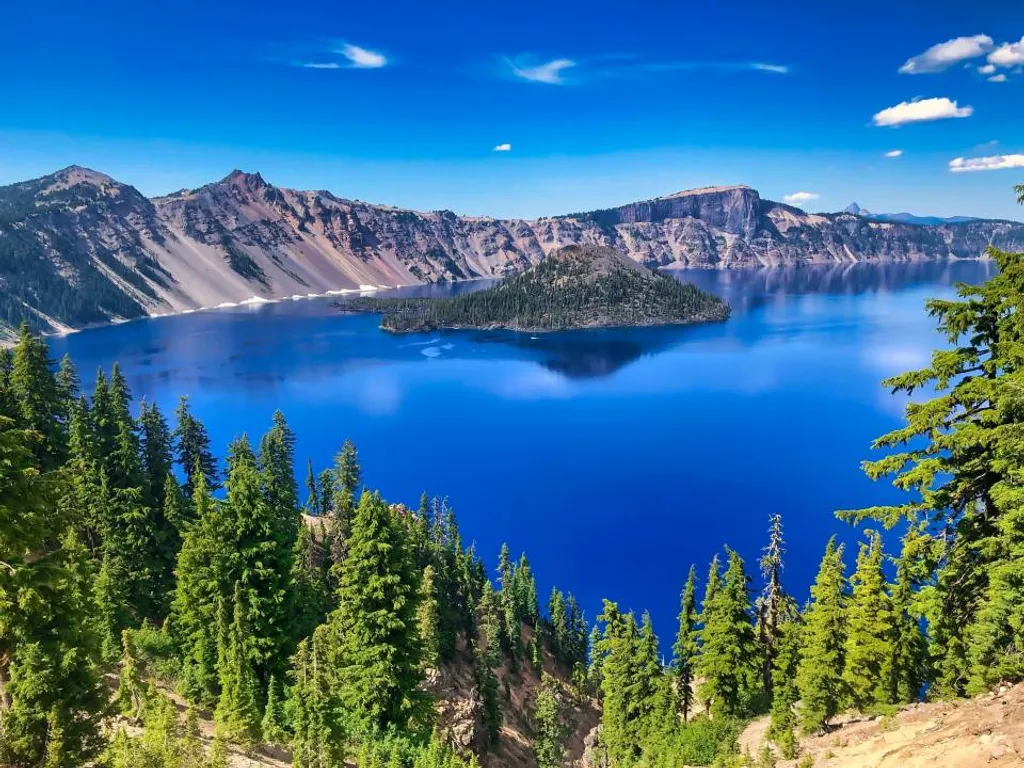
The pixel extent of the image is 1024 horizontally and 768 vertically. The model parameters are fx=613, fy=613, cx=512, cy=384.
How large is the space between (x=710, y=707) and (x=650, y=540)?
48.8m

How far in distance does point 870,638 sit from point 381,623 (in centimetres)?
2444

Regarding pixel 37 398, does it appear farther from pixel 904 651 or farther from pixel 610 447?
pixel 610 447

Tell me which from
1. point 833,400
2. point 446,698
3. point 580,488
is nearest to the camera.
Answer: point 446,698

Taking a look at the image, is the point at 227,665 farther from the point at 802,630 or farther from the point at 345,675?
the point at 802,630

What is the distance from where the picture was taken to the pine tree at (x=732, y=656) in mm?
36906

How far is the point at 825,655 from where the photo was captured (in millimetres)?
32188

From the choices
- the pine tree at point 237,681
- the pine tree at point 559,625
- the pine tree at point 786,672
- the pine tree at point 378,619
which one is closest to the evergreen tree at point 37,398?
the pine tree at point 237,681

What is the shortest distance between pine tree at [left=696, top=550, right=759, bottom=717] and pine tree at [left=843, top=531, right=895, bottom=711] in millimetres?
6182

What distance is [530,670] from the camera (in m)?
70.8

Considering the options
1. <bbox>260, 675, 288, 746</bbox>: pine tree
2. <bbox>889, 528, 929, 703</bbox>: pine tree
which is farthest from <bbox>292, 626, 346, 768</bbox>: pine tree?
<bbox>889, 528, 929, 703</bbox>: pine tree

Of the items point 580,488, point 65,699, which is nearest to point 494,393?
point 580,488

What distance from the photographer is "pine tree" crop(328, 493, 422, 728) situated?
2597 cm

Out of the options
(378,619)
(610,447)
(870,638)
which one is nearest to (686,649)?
(870,638)

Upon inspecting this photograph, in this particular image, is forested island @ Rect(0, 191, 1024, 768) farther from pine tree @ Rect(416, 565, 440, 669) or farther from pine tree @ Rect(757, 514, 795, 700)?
pine tree @ Rect(416, 565, 440, 669)
